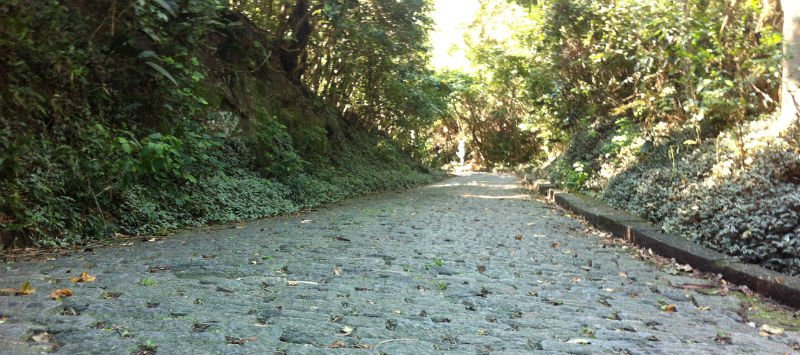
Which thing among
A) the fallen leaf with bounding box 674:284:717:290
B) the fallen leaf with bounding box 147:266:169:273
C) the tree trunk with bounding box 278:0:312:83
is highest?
the tree trunk with bounding box 278:0:312:83

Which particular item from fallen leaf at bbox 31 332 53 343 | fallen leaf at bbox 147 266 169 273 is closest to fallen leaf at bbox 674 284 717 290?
fallen leaf at bbox 147 266 169 273

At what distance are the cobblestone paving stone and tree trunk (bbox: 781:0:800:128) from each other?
2.84 m

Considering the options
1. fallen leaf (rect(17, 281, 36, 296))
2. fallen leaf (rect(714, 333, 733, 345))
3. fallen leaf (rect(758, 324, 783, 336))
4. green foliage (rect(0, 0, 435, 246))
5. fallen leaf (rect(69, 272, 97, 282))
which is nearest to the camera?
fallen leaf (rect(714, 333, 733, 345))

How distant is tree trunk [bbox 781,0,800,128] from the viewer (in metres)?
6.98

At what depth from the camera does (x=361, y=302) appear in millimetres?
3936

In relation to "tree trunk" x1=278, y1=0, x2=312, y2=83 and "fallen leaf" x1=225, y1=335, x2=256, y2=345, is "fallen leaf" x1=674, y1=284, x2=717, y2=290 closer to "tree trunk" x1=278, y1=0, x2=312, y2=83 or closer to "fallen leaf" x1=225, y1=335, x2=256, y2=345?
"fallen leaf" x1=225, y1=335, x2=256, y2=345

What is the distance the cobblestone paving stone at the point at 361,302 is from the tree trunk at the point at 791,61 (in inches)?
112

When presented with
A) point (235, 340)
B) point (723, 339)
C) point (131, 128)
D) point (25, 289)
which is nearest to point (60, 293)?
point (25, 289)

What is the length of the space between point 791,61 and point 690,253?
11.0 feet

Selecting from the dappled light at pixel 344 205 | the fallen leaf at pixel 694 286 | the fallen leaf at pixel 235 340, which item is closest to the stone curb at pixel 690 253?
the dappled light at pixel 344 205

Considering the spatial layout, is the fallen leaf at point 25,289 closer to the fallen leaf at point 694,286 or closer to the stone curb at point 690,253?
the fallen leaf at point 694,286

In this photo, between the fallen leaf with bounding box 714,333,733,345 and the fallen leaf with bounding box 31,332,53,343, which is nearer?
the fallen leaf with bounding box 31,332,53,343

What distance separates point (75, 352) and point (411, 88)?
55.0 feet

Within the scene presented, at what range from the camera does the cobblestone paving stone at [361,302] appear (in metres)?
3.04
